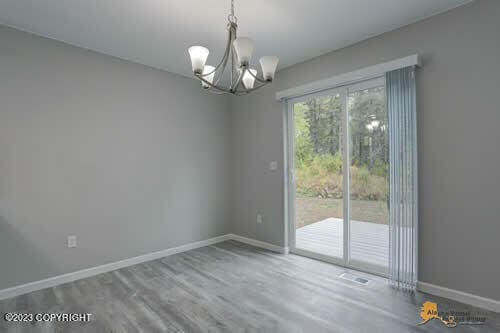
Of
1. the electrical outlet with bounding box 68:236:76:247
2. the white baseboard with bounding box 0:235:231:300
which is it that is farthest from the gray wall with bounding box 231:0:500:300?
the electrical outlet with bounding box 68:236:76:247

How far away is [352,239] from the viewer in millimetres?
3014

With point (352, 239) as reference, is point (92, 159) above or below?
above

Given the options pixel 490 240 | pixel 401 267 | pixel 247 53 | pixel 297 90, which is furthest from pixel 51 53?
pixel 490 240

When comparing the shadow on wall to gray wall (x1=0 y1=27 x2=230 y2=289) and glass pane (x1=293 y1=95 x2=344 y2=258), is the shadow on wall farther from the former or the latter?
glass pane (x1=293 y1=95 x2=344 y2=258)

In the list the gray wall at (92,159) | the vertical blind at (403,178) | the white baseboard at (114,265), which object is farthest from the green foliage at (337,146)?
the gray wall at (92,159)

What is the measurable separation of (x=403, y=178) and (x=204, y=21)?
8.05 feet

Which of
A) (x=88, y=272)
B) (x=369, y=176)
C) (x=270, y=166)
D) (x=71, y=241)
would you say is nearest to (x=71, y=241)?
(x=71, y=241)

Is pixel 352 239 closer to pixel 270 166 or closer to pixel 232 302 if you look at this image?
pixel 270 166

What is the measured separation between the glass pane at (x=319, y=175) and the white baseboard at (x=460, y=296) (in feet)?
2.96

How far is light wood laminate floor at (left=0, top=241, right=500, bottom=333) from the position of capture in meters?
1.96

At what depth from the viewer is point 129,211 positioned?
324 centimetres

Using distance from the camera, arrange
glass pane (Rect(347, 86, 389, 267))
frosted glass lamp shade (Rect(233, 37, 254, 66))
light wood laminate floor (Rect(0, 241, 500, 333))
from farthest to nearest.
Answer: glass pane (Rect(347, 86, 389, 267)) < light wood laminate floor (Rect(0, 241, 500, 333)) < frosted glass lamp shade (Rect(233, 37, 254, 66))

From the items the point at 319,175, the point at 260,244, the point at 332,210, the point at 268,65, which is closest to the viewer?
the point at 268,65

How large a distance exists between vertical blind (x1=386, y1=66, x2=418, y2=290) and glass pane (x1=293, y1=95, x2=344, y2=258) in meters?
0.64
